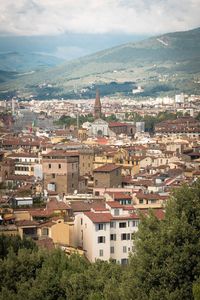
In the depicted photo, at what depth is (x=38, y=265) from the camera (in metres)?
13.1

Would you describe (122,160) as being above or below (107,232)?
below

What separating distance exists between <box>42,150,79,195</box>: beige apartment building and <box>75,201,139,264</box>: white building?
6856 millimetres

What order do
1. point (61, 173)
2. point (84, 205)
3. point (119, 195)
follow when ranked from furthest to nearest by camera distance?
point (61, 173) < point (119, 195) < point (84, 205)

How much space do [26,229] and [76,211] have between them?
1748 mm

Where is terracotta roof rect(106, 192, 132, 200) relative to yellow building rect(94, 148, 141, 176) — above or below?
above

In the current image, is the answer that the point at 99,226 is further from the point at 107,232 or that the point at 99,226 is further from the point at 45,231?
the point at 45,231

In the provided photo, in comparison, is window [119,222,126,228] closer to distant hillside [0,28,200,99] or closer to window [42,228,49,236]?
window [42,228,49,236]

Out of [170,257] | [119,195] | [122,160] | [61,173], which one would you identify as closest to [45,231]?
[119,195]

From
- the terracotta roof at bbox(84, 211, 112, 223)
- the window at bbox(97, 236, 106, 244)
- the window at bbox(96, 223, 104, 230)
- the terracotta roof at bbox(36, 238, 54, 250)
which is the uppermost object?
the terracotta roof at bbox(84, 211, 112, 223)

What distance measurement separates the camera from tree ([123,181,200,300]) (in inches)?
417

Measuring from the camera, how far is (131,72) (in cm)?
14300

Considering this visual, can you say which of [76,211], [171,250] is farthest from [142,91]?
[171,250]

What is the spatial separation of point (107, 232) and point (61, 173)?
26.6 ft

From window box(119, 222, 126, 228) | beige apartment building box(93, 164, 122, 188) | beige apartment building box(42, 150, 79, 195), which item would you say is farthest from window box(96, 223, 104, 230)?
beige apartment building box(42, 150, 79, 195)
